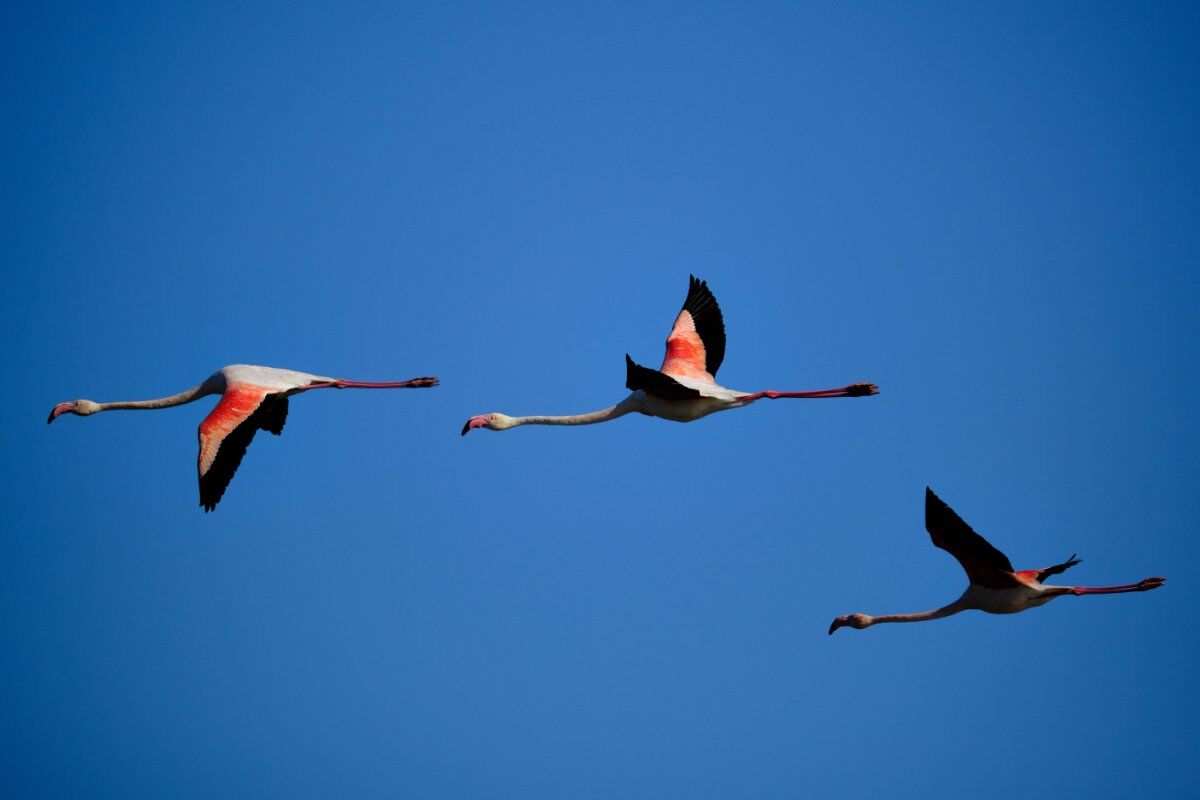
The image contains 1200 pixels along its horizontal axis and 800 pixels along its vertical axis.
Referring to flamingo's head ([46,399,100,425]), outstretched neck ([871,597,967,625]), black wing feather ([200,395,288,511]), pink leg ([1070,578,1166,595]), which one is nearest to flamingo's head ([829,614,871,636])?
outstretched neck ([871,597,967,625])

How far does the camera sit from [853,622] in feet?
76.3

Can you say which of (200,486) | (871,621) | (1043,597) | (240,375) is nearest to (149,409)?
(240,375)

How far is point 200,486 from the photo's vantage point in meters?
21.3

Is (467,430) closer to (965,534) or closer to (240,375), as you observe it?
(240,375)

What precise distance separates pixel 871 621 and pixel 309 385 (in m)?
9.21

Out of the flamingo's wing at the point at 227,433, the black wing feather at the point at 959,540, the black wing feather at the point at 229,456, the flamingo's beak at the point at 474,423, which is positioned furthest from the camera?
the flamingo's beak at the point at 474,423

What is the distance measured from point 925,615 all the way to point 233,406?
10.5 meters

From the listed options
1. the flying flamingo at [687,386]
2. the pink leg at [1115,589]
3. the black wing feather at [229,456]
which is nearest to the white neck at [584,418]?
the flying flamingo at [687,386]

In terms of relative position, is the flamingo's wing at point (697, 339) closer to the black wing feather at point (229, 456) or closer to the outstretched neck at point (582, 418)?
the outstretched neck at point (582, 418)

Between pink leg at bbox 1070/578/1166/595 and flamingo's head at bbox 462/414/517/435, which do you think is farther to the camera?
flamingo's head at bbox 462/414/517/435

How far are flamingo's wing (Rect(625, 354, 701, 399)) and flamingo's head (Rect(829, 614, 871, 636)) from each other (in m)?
4.24

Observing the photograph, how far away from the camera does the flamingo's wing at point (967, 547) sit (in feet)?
65.7

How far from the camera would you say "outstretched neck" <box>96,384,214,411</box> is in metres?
24.7

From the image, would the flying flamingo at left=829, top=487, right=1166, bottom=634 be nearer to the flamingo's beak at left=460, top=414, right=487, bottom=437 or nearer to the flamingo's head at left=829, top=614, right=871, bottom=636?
the flamingo's head at left=829, top=614, right=871, bottom=636
